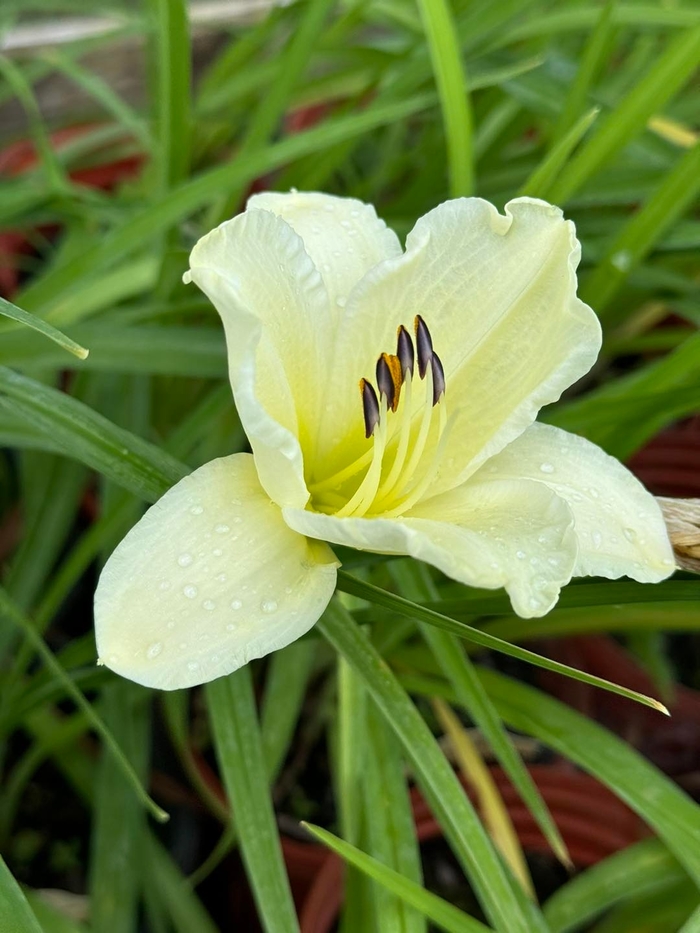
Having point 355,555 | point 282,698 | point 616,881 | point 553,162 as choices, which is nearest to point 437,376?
point 355,555

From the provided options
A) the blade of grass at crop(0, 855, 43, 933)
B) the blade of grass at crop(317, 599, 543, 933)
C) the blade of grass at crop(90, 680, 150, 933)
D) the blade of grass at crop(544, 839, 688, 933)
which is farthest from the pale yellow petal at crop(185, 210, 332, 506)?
the blade of grass at crop(544, 839, 688, 933)

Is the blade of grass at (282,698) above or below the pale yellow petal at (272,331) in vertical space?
below

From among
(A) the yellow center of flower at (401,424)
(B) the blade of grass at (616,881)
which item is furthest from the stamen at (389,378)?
(B) the blade of grass at (616,881)

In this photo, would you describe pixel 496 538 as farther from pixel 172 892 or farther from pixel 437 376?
pixel 172 892

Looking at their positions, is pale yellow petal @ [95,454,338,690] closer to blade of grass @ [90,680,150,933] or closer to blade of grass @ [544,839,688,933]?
blade of grass @ [90,680,150,933]

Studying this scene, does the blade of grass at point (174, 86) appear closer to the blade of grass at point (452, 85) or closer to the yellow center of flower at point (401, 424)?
the blade of grass at point (452, 85)
